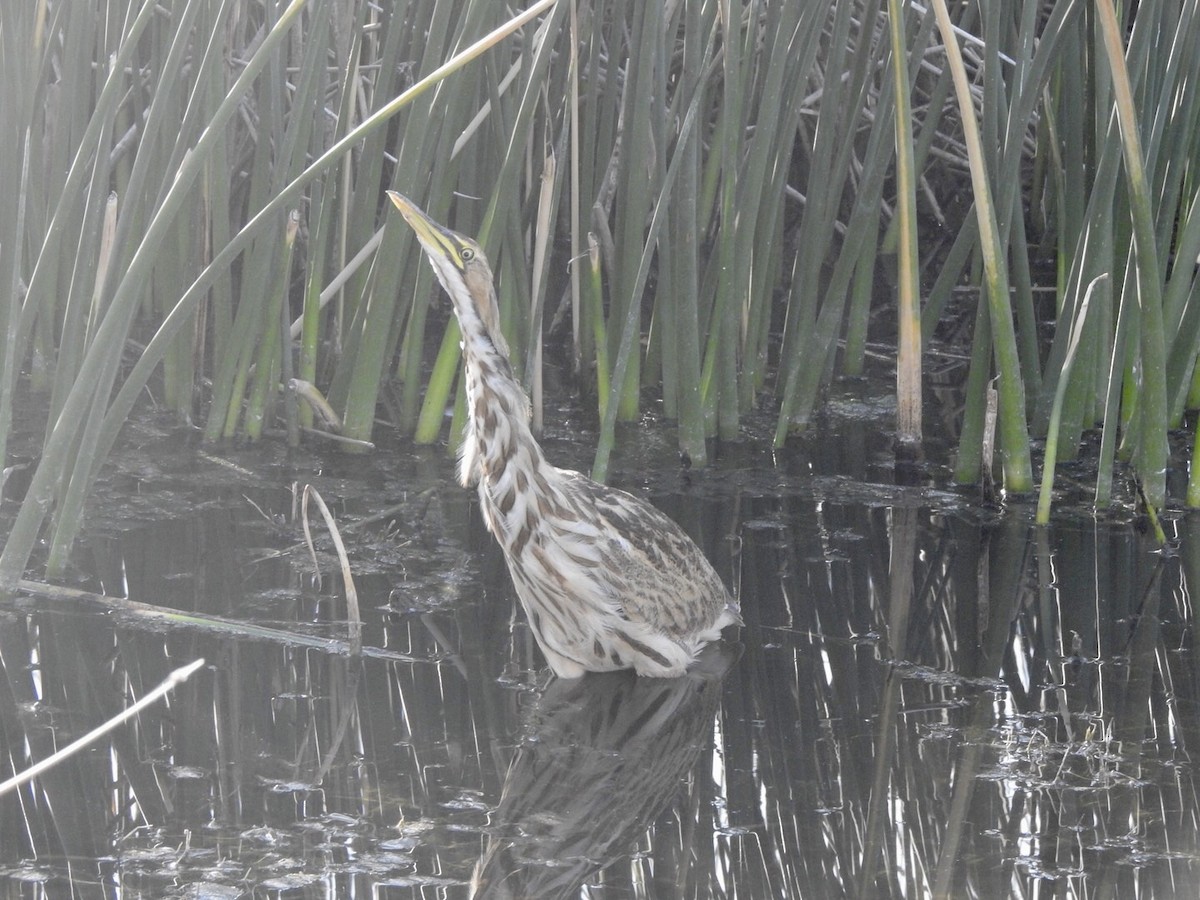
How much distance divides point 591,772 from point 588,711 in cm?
33

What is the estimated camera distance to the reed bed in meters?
3.74

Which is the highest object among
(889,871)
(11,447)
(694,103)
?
(694,103)

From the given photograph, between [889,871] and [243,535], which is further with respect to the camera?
[243,535]

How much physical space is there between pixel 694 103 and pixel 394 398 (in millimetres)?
1681

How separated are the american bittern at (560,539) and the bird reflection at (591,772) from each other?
0.30 ft

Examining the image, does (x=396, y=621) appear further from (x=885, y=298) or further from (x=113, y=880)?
(x=885, y=298)

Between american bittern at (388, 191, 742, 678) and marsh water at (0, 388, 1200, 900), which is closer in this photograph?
marsh water at (0, 388, 1200, 900)

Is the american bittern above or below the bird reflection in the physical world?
above

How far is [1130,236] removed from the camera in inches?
170

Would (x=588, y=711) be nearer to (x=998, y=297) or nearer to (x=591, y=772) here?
(x=591, y=772)

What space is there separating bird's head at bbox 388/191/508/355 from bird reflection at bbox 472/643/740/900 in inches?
34.4

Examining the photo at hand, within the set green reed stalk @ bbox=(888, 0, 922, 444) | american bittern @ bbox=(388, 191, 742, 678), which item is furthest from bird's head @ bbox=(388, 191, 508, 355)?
green reed stalk @ bbox=(888, 0, 922, 444)

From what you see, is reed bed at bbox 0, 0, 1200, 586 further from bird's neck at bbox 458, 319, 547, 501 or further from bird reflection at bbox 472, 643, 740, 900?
bird reflection at bbox 472, 643, 740, 900

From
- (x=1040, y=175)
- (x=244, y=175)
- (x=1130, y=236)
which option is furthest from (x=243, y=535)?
(x=1040, y=175)
